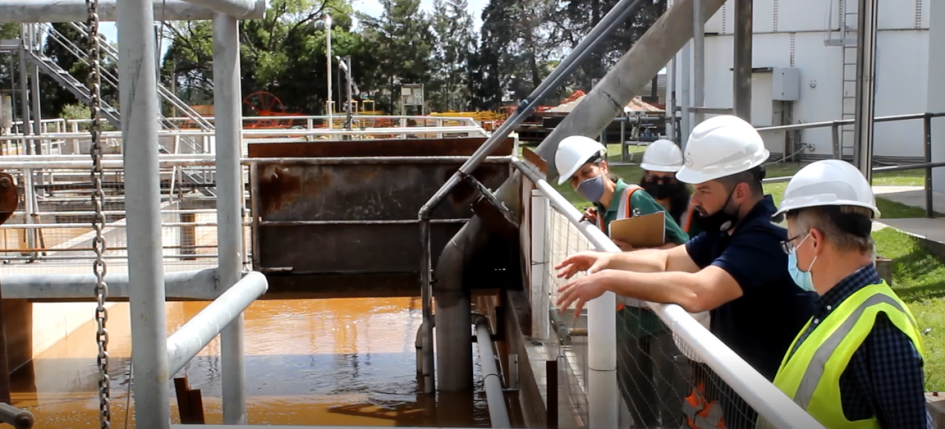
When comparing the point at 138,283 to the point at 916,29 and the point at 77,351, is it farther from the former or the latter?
the point at 916,29

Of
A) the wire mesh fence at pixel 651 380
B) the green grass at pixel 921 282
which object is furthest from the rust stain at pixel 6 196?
the green grass at pixel 921 282

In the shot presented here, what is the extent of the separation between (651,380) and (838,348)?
7.07 ft

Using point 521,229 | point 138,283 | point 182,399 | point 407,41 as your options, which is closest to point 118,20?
point 138,283

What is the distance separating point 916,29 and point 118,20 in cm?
2346

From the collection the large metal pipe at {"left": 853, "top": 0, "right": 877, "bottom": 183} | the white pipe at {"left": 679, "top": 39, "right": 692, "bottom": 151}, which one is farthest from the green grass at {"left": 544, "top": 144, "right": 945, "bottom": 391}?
the large metal pipe at {"left": 853, "top": 0, "right": 877, "bottom": 183}

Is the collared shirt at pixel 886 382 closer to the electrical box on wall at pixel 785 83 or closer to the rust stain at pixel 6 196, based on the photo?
the rust stain at pixel 6 196

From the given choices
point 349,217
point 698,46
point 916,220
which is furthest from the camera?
point 916,220

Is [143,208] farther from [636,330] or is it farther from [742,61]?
[742,61]

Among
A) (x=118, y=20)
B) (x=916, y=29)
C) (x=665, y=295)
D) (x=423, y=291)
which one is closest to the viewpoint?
(x=118, y=20)

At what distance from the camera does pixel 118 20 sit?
6.16 ft

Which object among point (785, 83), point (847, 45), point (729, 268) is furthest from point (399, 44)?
point (729, 268)

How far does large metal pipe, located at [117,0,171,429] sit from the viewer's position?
1.90 metres

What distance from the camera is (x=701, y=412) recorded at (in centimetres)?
291

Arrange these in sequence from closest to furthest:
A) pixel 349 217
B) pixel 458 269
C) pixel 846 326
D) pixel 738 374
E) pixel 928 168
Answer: pixel 738 374, pixel 846 326, pixel 458 269, pixel 349 217, pixel 928 168
